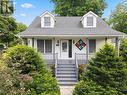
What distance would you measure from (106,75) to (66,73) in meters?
7.61

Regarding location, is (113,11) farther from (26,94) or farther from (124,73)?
(26,94)

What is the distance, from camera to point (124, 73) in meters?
17.3

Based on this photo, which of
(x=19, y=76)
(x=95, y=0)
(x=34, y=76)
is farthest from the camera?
(x=95, y=0)

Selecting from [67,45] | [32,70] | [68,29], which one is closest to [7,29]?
[67,45]

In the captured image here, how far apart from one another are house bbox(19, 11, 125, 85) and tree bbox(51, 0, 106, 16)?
14592mm

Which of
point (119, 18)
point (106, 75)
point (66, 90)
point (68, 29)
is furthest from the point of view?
point (119, 18)

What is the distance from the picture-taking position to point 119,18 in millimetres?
49469

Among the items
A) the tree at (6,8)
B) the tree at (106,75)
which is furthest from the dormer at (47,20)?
the tree at (106,75)

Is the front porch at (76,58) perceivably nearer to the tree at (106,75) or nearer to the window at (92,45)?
the window at (92,45)

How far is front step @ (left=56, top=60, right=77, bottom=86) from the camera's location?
75.1 feet

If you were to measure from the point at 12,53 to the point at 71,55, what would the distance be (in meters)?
12.1

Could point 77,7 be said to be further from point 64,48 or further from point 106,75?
point 106,75

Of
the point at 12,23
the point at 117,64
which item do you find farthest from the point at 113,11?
the point at 117,64

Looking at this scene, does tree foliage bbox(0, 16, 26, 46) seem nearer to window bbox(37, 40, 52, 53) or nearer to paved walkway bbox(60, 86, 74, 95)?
window bbox(37, 40, 52, 53)
